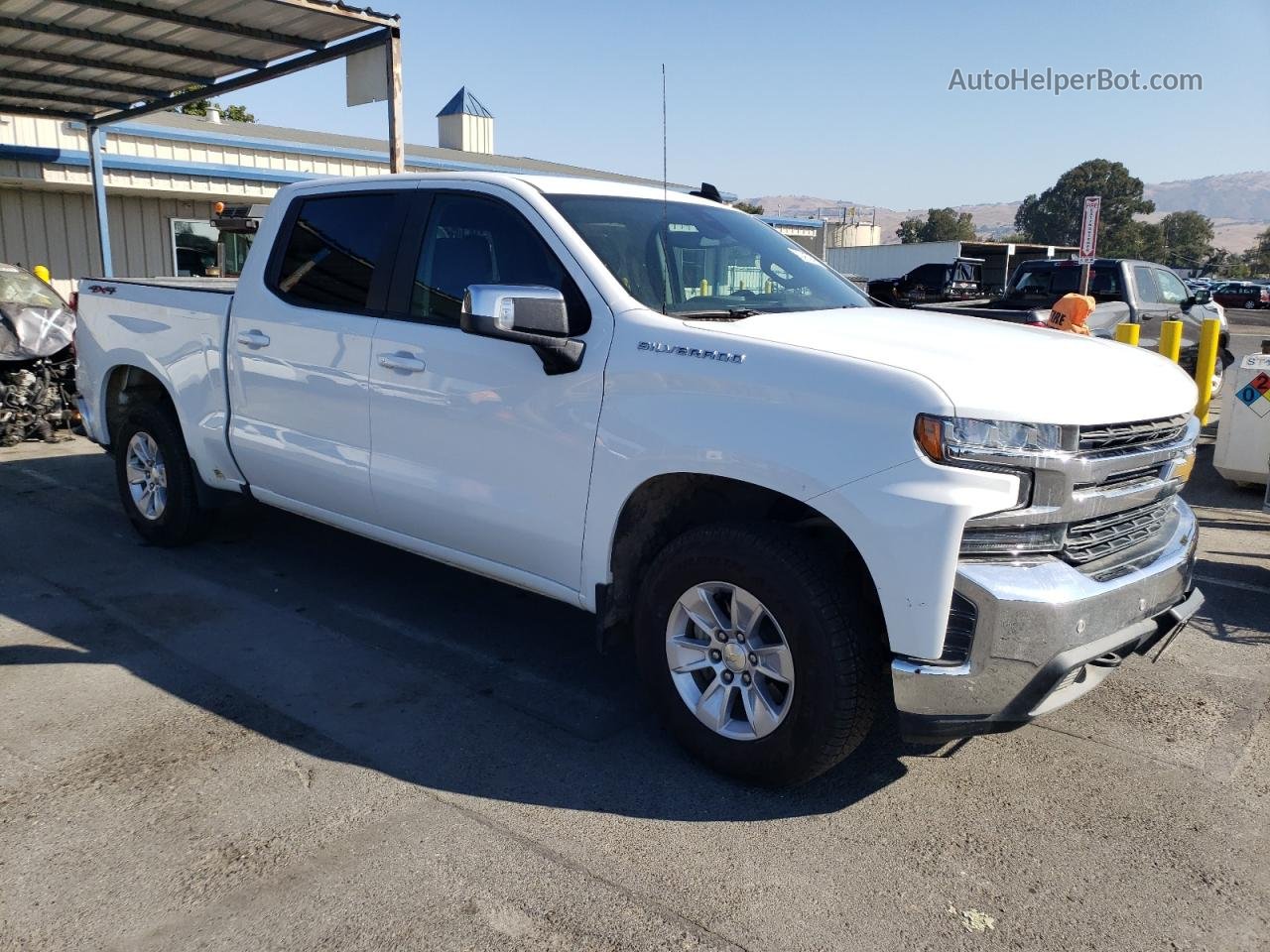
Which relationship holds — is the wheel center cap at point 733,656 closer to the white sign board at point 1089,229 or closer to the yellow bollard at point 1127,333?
the yellow bollard at point 1127,333

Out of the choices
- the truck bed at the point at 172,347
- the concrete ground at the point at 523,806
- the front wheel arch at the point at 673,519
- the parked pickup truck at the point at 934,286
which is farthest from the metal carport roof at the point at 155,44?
the parked pickup truck at the point at 934,286

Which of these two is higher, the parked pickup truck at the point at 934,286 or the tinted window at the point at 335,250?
the tinted window at the point at 335,250

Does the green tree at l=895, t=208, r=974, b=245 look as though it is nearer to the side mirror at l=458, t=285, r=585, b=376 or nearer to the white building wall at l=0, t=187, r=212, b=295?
the white building wall at l=0, t=187, r=212, b=295

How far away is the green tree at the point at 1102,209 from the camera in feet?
304

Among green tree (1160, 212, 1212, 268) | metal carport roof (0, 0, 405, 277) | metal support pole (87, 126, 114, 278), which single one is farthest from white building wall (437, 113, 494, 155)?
green tree (1160, 212, 1212, 268)

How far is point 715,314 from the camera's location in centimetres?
387

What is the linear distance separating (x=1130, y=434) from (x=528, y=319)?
2.03m

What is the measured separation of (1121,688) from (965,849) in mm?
1676

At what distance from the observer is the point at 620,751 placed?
12.5ft

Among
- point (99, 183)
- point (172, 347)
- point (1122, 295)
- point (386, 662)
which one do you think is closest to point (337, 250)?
point (172, 347)

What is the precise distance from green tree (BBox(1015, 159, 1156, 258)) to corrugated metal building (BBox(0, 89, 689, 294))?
84.5 meters

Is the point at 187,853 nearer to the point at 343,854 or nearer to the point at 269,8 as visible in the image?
the point at 343,854

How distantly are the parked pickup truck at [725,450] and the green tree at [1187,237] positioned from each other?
109 m

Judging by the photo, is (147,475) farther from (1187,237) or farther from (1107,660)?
(1187,237)
